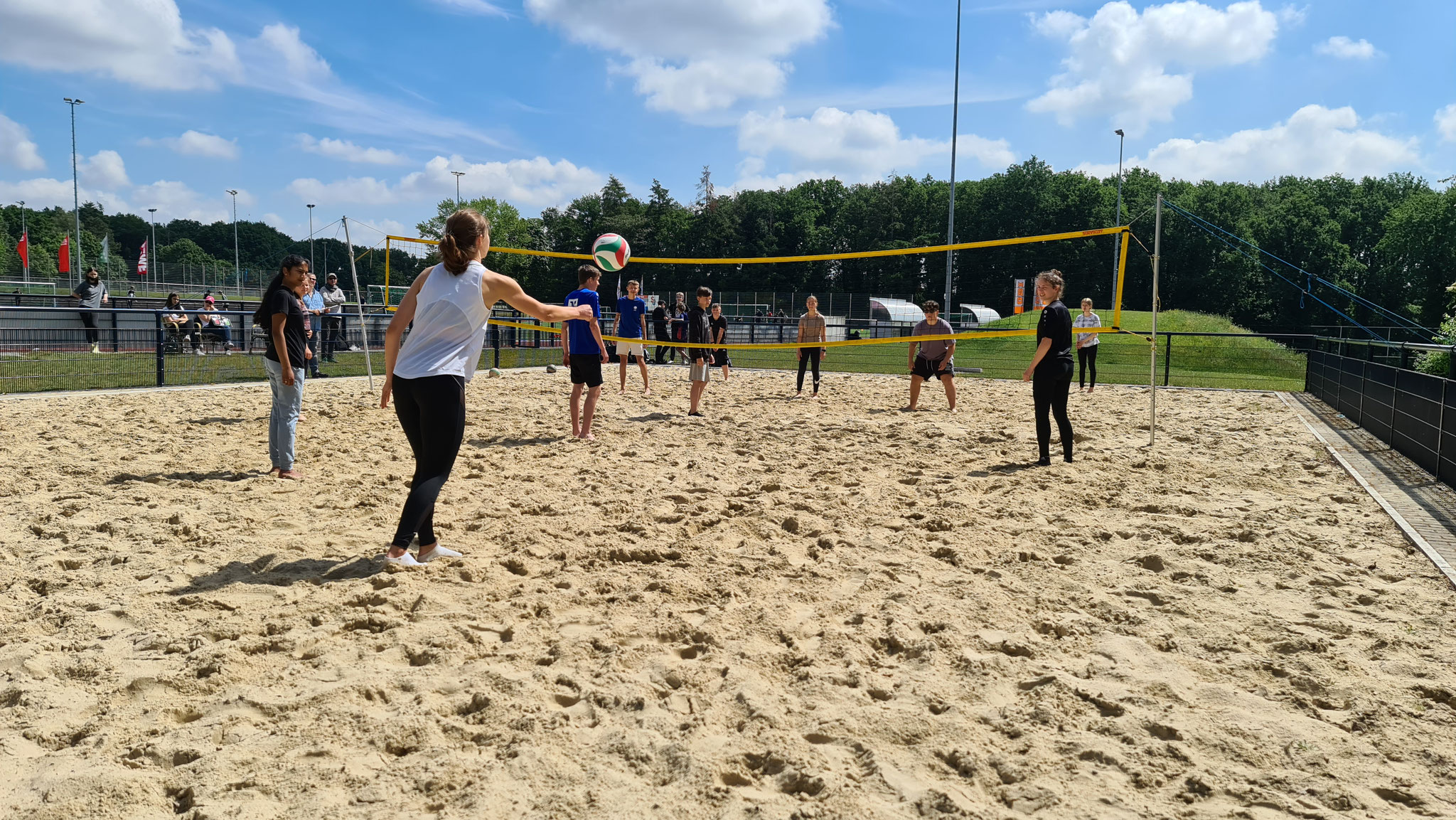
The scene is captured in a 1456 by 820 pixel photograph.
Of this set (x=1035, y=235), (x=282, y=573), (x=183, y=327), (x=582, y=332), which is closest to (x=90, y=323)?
(x=183, y=327)

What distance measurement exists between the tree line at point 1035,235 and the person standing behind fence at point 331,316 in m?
28.3

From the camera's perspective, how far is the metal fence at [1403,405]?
647 cm

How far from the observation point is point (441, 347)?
398 cm

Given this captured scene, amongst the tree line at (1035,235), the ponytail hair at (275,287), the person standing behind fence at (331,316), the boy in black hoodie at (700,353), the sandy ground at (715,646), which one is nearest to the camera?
the sandy ground at (715,646)

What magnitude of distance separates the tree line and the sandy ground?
116 ft

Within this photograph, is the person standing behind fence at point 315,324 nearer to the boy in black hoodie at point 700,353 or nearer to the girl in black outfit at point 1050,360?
the boy in black hoodie at point 700,353

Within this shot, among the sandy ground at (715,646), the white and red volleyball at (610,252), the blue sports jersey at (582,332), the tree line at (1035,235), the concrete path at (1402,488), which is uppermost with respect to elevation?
the tree line at (1035,235)

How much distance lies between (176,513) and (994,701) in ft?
15.5

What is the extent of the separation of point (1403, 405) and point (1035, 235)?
6104 centimetres

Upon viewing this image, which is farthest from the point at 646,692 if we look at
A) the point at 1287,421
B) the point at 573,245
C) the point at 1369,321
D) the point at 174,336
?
the point at 573,245

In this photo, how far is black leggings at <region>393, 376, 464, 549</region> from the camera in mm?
3975

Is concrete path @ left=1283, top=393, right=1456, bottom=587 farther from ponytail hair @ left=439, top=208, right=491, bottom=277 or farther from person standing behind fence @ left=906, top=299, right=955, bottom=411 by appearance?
ponytail hair @ left=439, top=208, right=491, bottom=277

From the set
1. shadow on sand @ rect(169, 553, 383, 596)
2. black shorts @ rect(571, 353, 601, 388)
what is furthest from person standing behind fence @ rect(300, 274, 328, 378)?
shadow on sand @ rect(169, 553, 383, 596)

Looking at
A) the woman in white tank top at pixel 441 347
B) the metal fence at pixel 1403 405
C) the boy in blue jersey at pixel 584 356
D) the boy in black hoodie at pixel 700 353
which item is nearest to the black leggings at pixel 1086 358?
the metal fence at pixel 1403 405
